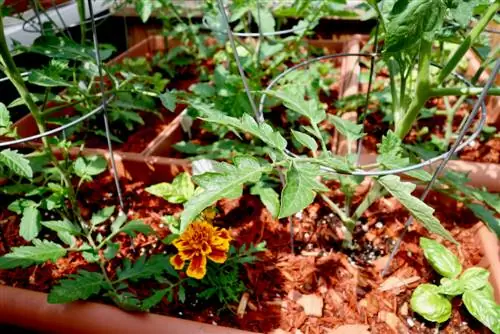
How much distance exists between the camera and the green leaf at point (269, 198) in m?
1.10

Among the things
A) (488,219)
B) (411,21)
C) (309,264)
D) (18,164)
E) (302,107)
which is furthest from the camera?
(309,264)

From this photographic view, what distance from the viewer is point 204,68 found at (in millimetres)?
2057

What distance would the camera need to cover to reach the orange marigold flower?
1003 mm

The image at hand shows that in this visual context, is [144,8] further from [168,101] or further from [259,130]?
[259,130]

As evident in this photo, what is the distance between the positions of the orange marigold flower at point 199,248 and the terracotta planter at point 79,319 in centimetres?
14

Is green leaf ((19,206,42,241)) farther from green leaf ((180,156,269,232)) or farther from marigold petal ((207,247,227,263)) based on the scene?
green leaf ((180,156,269,232))

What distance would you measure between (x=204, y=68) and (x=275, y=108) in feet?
1.65

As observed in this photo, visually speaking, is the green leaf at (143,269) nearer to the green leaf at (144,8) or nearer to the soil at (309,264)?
the soil at (309,264)

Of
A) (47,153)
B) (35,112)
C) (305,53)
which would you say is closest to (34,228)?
(47,153)

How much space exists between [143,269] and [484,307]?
84 cm

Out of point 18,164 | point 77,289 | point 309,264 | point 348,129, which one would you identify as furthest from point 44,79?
point 309,264

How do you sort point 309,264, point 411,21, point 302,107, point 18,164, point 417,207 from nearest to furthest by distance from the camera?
point 411,21 < point 417,207 < point 18,164 < point 302,107 < point 309,264

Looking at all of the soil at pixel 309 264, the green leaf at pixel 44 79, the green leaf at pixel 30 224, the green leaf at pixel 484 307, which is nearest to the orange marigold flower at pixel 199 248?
the soil at pixel 309 264

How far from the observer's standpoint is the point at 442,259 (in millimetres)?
1078
